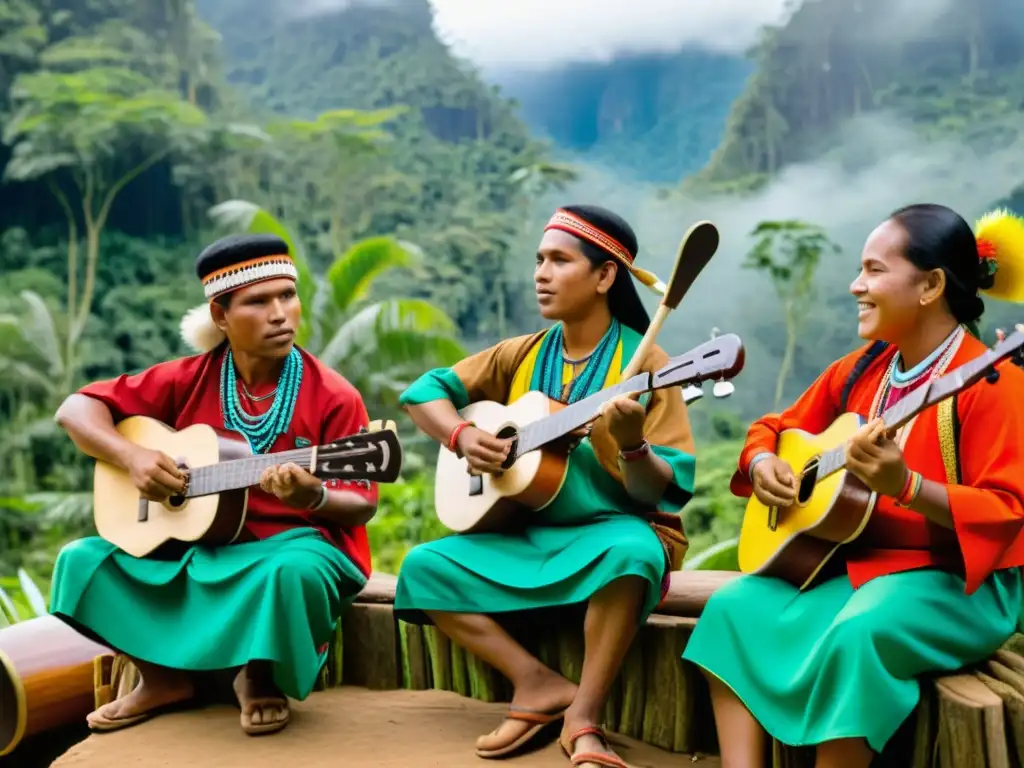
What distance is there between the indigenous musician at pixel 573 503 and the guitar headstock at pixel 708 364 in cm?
13

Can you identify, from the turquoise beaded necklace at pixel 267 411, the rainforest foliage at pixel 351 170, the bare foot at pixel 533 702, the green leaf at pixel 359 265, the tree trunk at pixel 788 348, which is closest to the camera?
the bare foot at pixel 533 702

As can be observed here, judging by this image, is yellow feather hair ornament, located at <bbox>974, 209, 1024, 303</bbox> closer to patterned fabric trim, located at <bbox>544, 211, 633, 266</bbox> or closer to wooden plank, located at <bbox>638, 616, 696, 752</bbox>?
patterned fabric trim, located at <bbox>544, 211, 633, 266</bbox>

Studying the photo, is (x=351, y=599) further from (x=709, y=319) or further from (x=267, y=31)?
(x=267, y=31)

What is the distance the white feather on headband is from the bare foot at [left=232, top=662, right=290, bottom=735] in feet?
3.56

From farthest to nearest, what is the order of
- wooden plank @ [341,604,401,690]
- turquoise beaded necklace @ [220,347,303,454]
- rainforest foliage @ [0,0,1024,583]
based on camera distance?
rainforest foliage @ [0,0,1024,583]
wooden plank @ [341,604,401,690]
turquoise beaded necklace @ [220,347,303,454]

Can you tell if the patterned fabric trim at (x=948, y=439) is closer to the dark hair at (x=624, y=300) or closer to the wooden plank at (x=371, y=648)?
the dark hair at (x=624, y=300)

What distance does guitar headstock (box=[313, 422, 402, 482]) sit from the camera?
3.51 meters

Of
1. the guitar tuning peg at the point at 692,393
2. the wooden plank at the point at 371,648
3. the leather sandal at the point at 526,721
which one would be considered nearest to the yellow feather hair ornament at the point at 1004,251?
the guitar tuning peg at the point at 692,393

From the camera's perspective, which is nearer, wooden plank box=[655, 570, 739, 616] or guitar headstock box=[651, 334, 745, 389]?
guitar headstock box=[651, 334, 745, 389]

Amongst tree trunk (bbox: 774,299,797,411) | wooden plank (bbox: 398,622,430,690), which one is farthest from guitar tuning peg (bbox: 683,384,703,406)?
tree trunk (bbox: 774,299,797,411)

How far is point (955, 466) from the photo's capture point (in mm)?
3066

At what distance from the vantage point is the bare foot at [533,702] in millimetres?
3439

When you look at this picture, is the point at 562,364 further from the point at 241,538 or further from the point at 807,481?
the point at 241,538

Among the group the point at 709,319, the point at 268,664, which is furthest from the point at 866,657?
the point at 709,319
